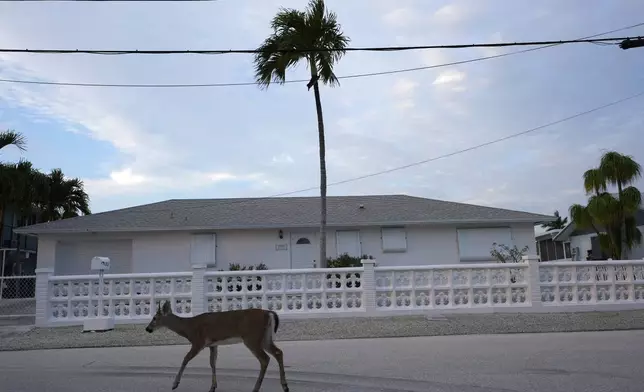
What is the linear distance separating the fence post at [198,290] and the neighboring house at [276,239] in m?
7.72

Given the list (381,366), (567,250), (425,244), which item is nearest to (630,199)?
(425,244)

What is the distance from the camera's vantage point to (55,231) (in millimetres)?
21016

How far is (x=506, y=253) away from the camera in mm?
21781

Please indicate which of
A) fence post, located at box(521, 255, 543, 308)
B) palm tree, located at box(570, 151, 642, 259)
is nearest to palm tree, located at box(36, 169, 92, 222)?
fence post, located at box(521, 255, 543, 308)

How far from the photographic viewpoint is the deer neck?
23.5 feet

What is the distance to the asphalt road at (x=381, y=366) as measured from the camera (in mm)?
7305

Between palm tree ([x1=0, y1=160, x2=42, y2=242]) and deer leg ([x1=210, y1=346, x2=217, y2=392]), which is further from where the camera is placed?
palm tree ([x1=0, y1=160, x2=42, y2=242])

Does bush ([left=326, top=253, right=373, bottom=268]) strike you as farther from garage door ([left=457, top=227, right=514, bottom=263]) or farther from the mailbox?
the mailbox

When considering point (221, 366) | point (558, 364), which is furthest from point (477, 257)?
point (221, 366)

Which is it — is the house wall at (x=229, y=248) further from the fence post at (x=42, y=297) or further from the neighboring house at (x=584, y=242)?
the neighboring house at (x=584, y=242)

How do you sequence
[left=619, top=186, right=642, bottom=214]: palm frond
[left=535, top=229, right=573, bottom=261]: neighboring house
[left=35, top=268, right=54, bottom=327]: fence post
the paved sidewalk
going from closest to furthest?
the paved sidewalk
[left=35, top=268, right=54, bottom=327]: fence post
[left=619, top=186, right=642, bottom=214]: palm frond
[left=535, top=229, right=573, bottom=261]: neighboring house

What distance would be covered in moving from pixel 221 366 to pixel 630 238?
24796 mm

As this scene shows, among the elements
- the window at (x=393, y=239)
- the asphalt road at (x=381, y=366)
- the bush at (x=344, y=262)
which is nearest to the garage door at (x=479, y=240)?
the window at (x=393, y=239)

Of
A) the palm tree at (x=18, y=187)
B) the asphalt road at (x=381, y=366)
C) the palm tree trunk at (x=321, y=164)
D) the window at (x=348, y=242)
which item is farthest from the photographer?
the palm tree at (x=18, y=187)
